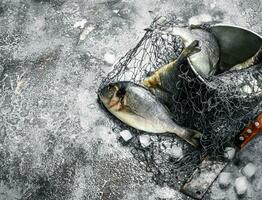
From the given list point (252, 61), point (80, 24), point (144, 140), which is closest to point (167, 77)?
point (144, 140)

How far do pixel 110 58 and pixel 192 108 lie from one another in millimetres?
967

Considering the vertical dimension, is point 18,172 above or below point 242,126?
below

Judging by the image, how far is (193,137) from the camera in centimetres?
355

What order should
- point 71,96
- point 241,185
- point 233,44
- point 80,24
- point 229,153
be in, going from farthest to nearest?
1. point 80,24
2. point 71,96
3. point 233,44
4. point 229,153
5. point 241,185

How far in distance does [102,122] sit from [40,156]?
539 mm

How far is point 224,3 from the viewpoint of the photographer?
443cm

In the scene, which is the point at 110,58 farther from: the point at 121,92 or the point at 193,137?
the point at 193,137

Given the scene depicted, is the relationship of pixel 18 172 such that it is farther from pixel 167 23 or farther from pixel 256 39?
pixel 256 39

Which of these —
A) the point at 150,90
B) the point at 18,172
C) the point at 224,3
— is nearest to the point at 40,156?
the point at 18,172

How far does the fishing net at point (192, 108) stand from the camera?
129 inches

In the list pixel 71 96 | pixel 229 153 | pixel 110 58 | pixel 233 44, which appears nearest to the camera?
pixel 229 153

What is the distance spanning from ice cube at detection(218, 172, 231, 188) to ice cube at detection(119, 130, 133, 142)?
0.73m

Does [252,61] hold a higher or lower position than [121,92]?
higher

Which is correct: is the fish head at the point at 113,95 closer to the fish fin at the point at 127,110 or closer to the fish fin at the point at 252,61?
the fish fin at the point at 127,110
